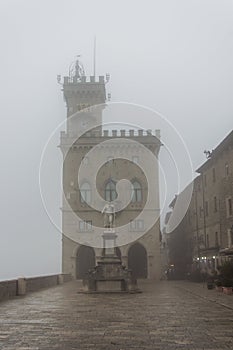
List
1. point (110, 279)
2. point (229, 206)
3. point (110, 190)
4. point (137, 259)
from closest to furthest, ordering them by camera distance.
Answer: point (110, 279)
point (229, 206)
point (137, 259)
point (110, 190)

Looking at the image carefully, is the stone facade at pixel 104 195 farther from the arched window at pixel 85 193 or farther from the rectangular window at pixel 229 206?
the rectangular window at pixel 229 206

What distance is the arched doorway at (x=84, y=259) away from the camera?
55466 mm

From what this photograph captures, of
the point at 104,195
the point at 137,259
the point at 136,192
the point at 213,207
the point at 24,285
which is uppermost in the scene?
the point at 136,192

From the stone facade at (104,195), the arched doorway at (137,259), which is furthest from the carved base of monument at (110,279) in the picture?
the arched doorway at (137,259)

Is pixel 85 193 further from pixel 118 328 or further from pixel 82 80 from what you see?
pixel 118 328

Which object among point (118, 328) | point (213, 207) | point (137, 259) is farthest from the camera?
point (137, 259)

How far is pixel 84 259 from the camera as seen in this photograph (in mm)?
56156

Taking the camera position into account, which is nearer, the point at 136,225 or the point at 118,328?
the point at 118,328

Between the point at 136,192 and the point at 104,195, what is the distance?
386 cm

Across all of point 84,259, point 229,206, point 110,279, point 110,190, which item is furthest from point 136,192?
point 110,279

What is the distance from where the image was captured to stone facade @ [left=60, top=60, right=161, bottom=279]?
55.1m

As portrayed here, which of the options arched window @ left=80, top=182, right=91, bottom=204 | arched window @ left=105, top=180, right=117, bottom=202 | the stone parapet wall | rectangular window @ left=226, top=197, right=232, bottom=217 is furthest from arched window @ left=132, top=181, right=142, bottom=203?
the stone parapet wall

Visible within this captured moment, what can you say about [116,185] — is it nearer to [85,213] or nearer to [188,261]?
[85,213]

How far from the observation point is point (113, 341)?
1034 cm
